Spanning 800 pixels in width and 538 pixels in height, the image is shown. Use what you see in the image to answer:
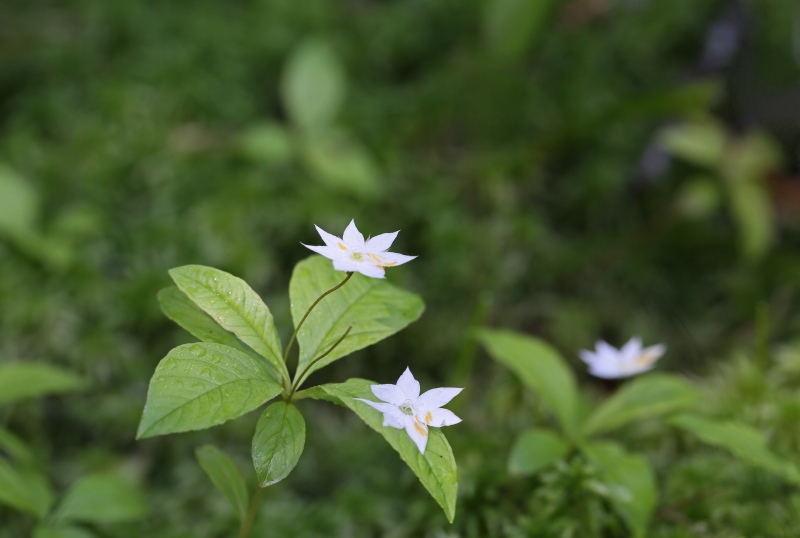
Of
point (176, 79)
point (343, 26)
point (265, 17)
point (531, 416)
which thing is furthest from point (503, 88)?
point (531, 416)

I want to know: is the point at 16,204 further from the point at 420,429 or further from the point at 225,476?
the point at 420,429

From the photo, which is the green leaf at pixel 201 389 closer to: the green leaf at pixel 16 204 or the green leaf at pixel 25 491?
the green leaf at pixel 25 491

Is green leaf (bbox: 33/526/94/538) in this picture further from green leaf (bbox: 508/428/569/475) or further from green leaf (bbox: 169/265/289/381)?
green leaf (bbox: 508/428/569/475)

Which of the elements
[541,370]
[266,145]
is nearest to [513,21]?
[266,145]

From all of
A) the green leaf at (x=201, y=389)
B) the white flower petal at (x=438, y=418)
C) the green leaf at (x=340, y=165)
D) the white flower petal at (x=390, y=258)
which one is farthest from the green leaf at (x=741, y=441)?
the green leaf at (x=340, y=165)

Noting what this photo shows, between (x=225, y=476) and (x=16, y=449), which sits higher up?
(x=225, y=476)

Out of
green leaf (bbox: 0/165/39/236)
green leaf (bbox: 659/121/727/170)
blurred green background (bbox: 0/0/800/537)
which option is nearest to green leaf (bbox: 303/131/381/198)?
blurred green background (bbox: 0/0/800/537)
